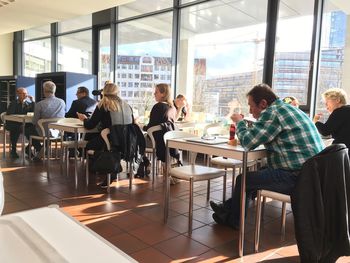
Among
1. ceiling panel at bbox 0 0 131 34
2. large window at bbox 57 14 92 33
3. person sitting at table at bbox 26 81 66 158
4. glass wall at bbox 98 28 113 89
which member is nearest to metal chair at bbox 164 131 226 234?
person sitting at table at bbox 26 81 66 158

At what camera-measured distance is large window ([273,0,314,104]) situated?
4.95m

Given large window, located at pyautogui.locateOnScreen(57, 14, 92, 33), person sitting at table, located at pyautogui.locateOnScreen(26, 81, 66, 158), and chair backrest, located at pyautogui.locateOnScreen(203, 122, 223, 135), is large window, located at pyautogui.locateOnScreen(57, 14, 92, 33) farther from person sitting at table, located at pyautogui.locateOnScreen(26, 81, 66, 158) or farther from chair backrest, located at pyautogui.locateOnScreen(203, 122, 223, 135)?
chair backrest, located at pyautogui.locateOnScreen(203, 122, 223, 135)

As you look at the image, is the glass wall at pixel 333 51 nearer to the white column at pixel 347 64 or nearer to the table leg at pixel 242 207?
the white column at pixel 347 64

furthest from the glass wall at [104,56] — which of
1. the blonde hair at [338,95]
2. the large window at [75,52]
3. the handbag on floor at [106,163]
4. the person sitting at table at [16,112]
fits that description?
the blonde hair at [338,95]

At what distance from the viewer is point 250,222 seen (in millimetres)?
2902

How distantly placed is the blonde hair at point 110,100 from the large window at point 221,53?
208 centimetres

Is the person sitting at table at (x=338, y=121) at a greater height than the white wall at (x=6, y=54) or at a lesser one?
lesser

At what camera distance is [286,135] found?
2.26 meters

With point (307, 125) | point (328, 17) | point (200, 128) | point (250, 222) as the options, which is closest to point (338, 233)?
point (307, 125)

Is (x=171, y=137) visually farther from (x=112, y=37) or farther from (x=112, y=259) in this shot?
(x=112, y=37)

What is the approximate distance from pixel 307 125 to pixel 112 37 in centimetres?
650

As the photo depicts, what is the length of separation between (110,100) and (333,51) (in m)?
3.15

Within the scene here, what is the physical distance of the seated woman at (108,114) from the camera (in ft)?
12.3

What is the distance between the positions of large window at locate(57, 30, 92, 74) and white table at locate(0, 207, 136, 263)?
809cm
